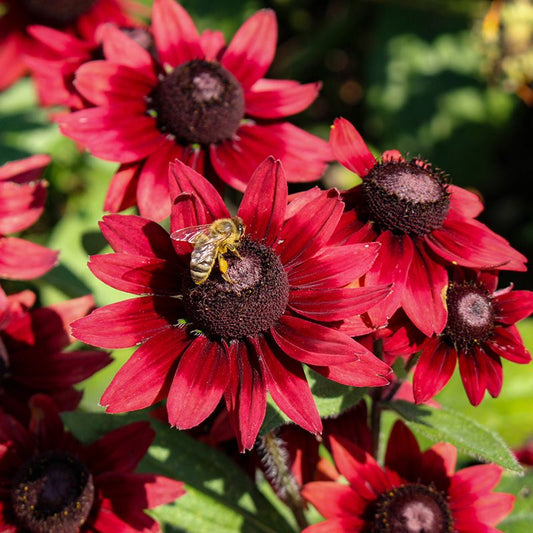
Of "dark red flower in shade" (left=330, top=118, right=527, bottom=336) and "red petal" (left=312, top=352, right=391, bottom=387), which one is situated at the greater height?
"dark red flower in shade" (left=330, top=118, right=527, bottom=336)

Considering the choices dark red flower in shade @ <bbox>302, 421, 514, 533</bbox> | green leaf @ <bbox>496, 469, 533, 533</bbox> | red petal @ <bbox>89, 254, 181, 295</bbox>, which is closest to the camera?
red petal @ <bbox>89, 254, 181, 295</bbox>

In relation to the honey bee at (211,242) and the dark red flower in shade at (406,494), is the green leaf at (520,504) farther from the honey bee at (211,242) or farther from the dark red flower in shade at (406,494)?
the honey bee at (211,242)

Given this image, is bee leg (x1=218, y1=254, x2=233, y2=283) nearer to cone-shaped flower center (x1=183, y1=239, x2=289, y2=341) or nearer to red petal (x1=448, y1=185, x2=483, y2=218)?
cone-shaped flower center (x1=183, y1=239, x2=289, y2=341)

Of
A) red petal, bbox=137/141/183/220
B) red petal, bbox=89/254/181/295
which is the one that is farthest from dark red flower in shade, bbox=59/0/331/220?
red petal, bbox=89/254/181/295

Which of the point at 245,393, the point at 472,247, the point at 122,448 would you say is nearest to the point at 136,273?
the point at 245,393

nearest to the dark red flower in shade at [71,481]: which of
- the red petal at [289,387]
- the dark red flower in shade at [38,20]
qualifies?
the red petal at [289,387]

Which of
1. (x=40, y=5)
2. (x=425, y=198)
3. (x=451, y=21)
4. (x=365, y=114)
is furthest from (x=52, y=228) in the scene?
(x=451, y=21)

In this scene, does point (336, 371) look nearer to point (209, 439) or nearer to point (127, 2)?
point (209, 439)
